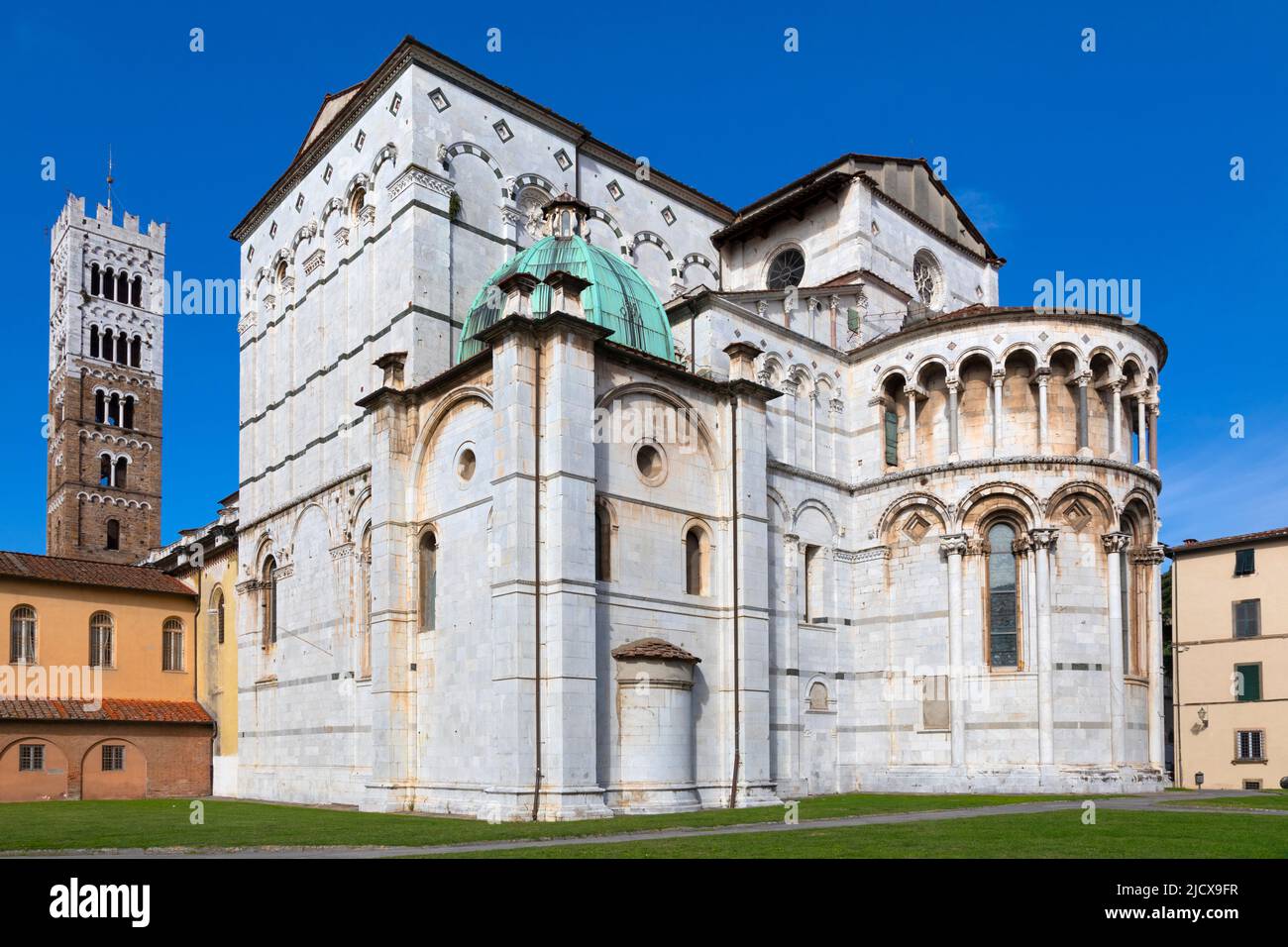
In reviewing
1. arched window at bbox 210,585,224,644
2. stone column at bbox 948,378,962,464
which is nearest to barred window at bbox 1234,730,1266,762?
stone column at bbox 948,378,962,464

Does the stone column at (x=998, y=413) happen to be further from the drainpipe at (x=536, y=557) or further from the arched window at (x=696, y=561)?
the drainpipe at (x=536, y=557)

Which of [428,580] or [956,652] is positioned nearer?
[428,580]

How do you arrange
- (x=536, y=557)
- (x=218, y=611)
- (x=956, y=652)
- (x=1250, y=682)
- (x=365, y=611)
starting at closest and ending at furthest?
1. (x=536, y=557)
2. (x=365, y=611)
3. (x=956, y=652)
4. (x=218, y=611)
5. (x=1250, y=682)

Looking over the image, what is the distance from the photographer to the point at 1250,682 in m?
45.5

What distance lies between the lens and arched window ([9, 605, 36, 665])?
4209 centimetres

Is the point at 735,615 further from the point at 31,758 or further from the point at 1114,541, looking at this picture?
the point at 31,758

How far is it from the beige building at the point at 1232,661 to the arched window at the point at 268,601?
33847 millimetres

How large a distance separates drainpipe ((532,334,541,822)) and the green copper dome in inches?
116

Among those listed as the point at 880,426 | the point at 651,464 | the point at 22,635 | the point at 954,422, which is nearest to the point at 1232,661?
the point at 954,422

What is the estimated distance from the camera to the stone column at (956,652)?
3334cm

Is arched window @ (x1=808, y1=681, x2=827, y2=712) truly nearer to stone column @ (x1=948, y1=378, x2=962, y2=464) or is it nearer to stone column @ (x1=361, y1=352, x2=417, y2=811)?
stone column @ (x1=948, y1=378, x2=962, y2=464)

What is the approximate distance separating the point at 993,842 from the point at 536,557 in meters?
11.8

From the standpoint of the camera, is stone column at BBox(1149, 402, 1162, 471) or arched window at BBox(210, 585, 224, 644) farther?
arched window at BBox(210, 585, 224, 644)

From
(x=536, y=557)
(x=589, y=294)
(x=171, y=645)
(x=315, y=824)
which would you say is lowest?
(x=315, y=824)
